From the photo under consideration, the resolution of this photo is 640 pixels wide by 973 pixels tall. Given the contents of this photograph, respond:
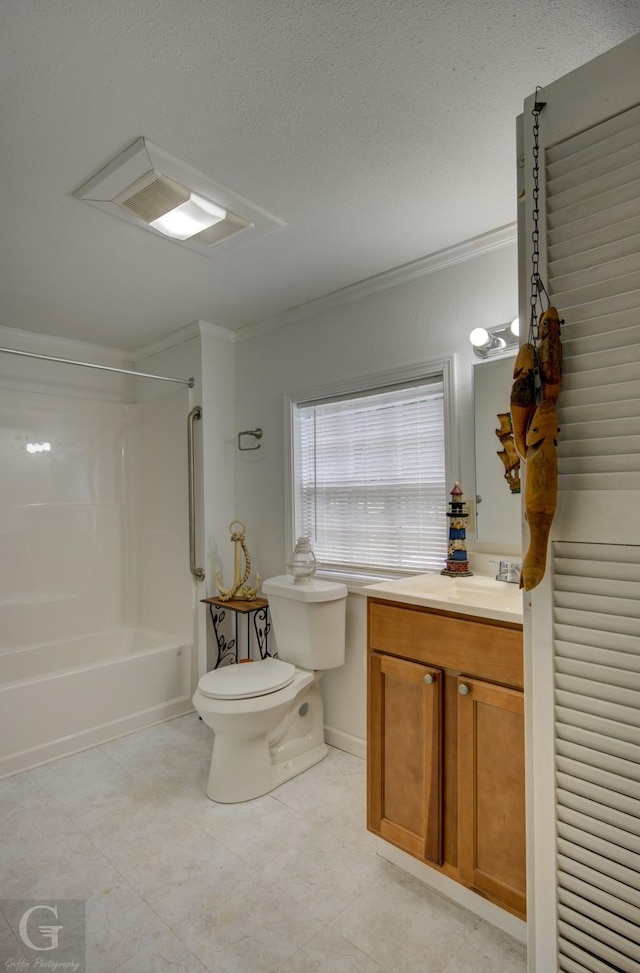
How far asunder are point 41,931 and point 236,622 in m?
1.64

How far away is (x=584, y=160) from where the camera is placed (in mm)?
1091

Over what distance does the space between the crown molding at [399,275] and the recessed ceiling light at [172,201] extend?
2.14 feet

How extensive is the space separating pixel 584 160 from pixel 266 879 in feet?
7.33

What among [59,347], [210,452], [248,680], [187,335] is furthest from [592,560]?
[59,347]

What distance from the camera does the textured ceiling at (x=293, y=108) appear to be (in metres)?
1.18

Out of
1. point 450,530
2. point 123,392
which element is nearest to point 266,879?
point 450,530

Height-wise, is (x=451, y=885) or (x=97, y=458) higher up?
(x=97, y=458)

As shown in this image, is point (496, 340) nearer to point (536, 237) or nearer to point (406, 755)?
point (536, 237)

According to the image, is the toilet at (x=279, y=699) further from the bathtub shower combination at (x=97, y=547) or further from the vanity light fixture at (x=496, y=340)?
the vanity light fixture at (x=496, y=340)

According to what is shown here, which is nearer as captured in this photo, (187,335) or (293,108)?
(293,108)

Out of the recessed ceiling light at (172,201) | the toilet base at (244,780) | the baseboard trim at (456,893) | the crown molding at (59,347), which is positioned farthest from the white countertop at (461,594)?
the crown molding at (59,347)

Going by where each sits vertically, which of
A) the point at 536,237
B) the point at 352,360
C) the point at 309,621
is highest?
the point at 352,360

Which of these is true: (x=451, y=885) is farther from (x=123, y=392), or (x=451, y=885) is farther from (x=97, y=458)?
(x=123, y=392)

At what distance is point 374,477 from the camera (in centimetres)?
260
